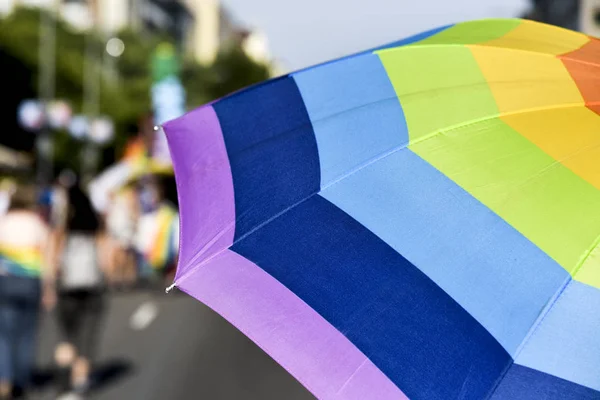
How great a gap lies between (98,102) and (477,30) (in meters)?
56.4

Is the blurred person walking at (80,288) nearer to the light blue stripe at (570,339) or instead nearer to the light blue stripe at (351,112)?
the light blue stripe at (351,112)

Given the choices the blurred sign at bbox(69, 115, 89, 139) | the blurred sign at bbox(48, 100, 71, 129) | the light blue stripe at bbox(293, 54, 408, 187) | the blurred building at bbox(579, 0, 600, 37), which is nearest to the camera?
the light blue stripe at bbox(293, 54, 408, 187)

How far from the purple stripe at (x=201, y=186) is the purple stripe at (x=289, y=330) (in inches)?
3.6

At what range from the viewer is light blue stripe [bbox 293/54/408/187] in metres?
2.96

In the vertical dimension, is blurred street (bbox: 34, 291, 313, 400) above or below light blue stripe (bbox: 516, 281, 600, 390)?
below

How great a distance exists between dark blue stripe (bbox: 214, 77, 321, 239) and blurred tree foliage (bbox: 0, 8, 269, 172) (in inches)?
2052

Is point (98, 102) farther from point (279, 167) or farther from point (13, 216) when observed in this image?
point (279, 167)

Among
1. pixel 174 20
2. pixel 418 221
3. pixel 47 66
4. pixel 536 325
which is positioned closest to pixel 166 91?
pixel 47 66

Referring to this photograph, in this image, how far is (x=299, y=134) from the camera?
3072 mm

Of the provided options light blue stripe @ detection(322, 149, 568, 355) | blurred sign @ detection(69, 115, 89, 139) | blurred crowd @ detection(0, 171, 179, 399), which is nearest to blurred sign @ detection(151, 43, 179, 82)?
blurred sign @ detection(69, 115, 89, 139)

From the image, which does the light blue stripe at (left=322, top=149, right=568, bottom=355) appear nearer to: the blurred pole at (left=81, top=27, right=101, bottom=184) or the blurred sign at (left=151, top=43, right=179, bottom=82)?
the blurred sign at (left=151, top=43, right=179, bottom=82)

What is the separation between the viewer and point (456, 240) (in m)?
2.72

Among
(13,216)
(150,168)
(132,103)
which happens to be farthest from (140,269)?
(132,103)

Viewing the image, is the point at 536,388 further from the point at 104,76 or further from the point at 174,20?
the point at 174,20
